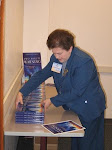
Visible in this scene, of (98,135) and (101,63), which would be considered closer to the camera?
(98,135)

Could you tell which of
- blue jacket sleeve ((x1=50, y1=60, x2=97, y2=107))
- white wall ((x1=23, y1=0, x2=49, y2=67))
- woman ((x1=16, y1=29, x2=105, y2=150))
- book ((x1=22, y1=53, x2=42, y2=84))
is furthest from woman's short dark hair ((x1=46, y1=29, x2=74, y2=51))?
white wall ((x1=23, y1=0, x2=49, y2=67))

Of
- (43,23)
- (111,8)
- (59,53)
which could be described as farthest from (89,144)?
(111,8)

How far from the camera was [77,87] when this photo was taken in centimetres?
160

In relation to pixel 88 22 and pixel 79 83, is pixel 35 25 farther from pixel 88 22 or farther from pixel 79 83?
pixel 79 83

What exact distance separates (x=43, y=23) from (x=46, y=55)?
47 cm

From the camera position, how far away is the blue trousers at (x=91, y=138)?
5.88 feet

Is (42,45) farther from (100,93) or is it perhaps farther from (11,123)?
(11,123)

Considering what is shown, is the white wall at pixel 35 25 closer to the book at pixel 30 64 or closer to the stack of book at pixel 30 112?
the book at pixel 30 64

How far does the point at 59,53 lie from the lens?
162cm

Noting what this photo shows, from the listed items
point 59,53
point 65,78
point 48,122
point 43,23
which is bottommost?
point 48,122

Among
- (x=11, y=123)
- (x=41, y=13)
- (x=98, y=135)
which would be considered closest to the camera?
(x=11, y=123)

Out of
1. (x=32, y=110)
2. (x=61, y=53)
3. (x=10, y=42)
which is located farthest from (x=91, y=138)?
(x=10, y=42)

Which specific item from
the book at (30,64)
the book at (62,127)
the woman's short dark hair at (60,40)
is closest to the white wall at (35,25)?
the book at (30,64)

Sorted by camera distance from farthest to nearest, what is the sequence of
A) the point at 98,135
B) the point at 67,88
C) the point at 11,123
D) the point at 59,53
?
the point at 98,135 < the point at 67,88 < the point at 59,53 < the point at 11,123
